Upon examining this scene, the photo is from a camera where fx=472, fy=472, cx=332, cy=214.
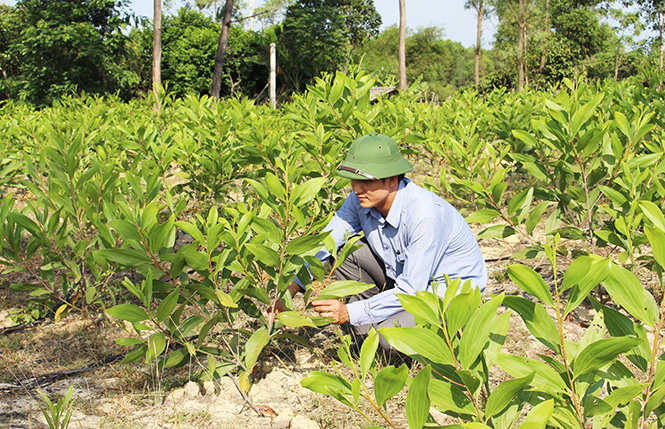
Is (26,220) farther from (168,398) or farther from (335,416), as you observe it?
(335,416)

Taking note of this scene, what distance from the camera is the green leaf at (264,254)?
5.79 ft

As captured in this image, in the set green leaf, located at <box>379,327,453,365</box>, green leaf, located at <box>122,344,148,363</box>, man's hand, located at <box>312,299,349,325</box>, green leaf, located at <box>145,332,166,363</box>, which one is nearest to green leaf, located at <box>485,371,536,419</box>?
green leaf, located at <box>379,327,453,365</box>

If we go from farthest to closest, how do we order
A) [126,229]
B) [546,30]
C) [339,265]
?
[546,30], [339,265], [126,229]

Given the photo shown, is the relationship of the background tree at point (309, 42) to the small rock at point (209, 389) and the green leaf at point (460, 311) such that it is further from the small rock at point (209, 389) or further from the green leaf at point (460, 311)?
the green leaf at point (460, 311)

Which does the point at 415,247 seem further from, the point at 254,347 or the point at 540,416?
the point at 540,416

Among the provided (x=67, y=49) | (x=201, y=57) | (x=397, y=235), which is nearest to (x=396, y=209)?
(x=397, y=235)

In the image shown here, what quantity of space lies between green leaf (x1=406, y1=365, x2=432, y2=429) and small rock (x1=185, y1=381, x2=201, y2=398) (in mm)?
1582

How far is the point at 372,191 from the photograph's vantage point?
92.5 inches

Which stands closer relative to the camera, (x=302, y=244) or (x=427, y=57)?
(x=302, y=244)

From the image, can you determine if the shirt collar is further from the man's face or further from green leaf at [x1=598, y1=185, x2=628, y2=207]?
green leaf at [x1=598, y1=185, x2=628, y2=207]

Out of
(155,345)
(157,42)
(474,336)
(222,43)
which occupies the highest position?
(222,43)

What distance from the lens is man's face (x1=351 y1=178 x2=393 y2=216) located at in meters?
2.33

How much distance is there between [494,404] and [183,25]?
28.1 metres

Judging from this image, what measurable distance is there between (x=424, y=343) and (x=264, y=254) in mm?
923
